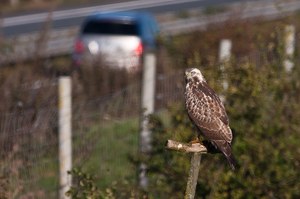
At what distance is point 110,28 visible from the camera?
80.2ft

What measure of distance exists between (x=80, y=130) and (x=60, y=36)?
22.6 metres

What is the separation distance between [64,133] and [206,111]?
209cm

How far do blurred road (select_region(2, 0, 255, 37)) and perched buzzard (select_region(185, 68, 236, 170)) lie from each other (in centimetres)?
2774

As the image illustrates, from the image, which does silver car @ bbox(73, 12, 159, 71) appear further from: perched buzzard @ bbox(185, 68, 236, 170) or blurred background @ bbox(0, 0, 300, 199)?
perched buzzard @ bbox(185, 68, 236, 170)

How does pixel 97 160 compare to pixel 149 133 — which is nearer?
pixel 97 160

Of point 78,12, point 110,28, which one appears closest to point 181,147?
point 110,28

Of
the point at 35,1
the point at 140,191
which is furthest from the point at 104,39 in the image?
the point at 35,1

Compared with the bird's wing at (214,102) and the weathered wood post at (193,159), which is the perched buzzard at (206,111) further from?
the weathered wood post at (193,159)

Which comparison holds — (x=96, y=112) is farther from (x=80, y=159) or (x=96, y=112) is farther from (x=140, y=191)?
(x=140, y=191)

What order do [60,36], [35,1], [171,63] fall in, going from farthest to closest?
[35,1] < [60,36] < [171,63]

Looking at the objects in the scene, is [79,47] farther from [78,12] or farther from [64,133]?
[78,12]

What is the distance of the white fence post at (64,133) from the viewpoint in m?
9.34

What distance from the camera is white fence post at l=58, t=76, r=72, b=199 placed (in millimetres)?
9344

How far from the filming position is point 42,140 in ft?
30.9
